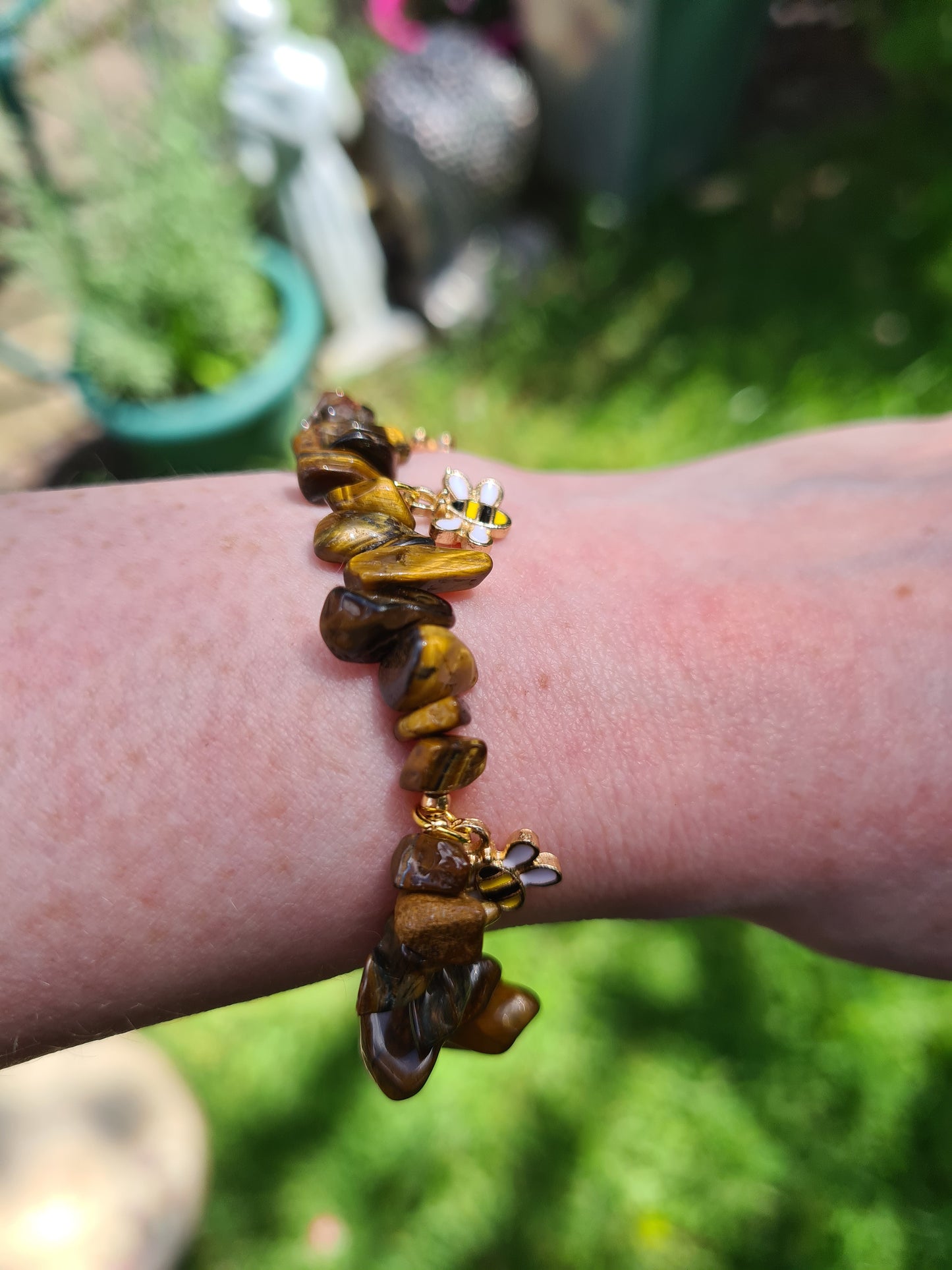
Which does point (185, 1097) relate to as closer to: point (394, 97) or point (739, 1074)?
point (739, 1074)

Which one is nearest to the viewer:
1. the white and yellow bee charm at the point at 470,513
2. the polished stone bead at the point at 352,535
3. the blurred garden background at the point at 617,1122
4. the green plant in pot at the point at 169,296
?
the polished stone bead at the point at 352,535

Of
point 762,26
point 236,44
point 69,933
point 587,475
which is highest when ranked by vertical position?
point 762,26

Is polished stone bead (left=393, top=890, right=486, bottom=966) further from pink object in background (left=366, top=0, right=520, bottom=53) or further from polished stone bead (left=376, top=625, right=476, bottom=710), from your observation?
pink object in background (left=366, top=0, right=520, bottom=53)

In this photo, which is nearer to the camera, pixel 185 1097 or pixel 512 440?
pixel 185 1097

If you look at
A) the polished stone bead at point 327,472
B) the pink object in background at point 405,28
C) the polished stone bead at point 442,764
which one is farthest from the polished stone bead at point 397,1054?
the pink object in background at point 405,28

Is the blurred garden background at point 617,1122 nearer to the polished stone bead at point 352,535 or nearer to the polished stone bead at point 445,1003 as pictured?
the polished stone bead at point 445,1003

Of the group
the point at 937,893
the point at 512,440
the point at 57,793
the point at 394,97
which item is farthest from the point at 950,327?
the point at 57,793
